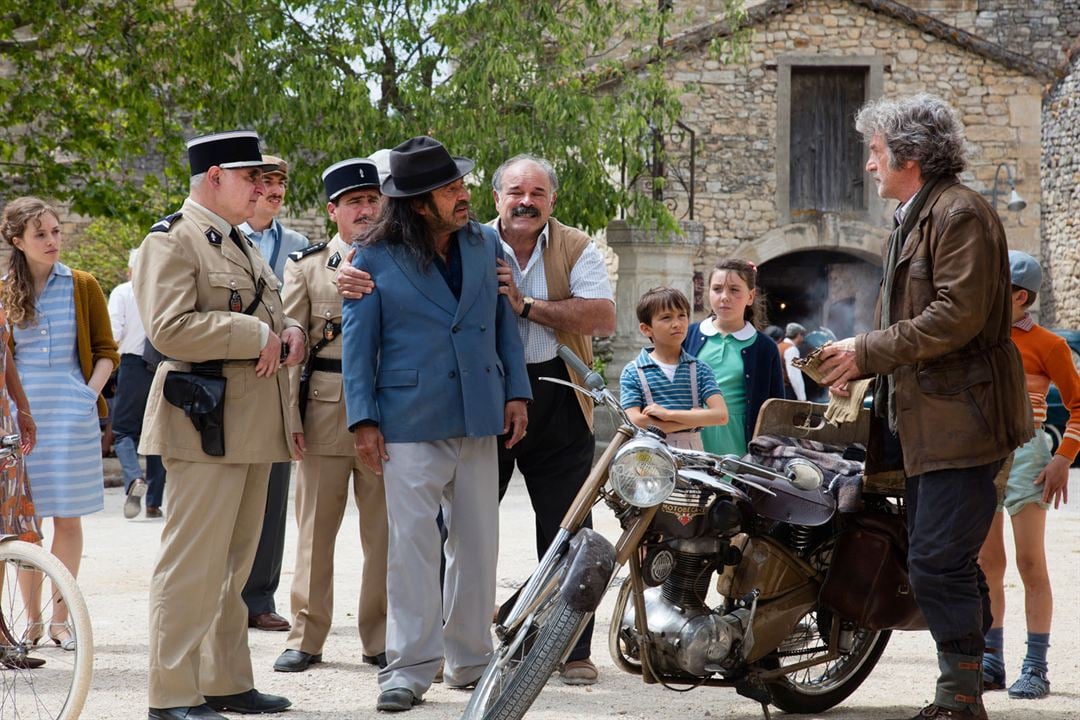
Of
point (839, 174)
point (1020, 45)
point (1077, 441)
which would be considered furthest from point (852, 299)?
point (1077, 441)

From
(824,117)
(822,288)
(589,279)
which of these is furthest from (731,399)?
(824,117)

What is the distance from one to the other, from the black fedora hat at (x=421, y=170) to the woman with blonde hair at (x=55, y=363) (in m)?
1.90

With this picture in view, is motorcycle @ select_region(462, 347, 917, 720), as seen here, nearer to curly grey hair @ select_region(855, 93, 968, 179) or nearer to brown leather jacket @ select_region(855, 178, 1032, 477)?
brown leather jacket @ select_region(855, 178, 1032, 477)

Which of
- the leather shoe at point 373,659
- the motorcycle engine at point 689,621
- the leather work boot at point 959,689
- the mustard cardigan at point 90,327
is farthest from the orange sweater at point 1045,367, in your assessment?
the mustard cardigan at point 90,327

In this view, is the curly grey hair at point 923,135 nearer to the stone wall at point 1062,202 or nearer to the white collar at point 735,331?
the white collar at point 735,331

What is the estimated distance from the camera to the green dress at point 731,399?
237 inches

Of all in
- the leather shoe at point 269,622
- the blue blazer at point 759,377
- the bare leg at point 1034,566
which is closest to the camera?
the bare leg at point 1034,566

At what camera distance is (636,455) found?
159 inches

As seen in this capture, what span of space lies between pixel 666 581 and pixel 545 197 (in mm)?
1782

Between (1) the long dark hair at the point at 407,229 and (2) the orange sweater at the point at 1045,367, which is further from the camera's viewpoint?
(2) the orange sweater at the point at 1045,367

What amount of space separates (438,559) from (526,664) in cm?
103

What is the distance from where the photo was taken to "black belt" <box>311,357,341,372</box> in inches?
217

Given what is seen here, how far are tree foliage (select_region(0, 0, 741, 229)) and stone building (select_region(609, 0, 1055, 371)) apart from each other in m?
6.55

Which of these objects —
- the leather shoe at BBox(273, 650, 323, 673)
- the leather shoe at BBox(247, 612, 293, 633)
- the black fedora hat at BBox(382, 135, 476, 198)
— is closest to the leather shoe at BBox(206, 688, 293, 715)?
the leather shoe at BBox(273, 650, 323, 673)
